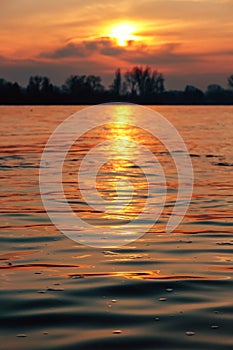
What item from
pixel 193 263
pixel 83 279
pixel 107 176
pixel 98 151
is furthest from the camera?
pixel 98 151

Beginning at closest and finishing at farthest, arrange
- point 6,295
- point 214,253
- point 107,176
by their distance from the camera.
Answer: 1. point 6,295
2. point 214,253
3. point 107,176

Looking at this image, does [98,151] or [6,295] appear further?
[98,151]

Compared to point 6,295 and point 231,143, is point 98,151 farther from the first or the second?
point 6,295

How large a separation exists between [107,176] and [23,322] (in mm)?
15712

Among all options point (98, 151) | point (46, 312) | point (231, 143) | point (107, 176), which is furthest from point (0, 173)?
point (231, 143)

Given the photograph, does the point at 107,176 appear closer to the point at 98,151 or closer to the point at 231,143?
the point at 98,151

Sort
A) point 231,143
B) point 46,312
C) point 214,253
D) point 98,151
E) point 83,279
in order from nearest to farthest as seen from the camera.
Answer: point 46,312 → point 83,279 → point 214,253 → point 98,151 → point 231,143

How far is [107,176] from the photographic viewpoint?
22.6 m

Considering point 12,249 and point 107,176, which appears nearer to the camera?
point 12,249

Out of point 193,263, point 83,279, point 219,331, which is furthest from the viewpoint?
point 193,263

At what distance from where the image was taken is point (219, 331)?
6660 mm

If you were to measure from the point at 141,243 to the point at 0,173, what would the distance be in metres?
12.3

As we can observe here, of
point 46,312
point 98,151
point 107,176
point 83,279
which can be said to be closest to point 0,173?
point 107,176

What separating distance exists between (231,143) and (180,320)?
106ft
